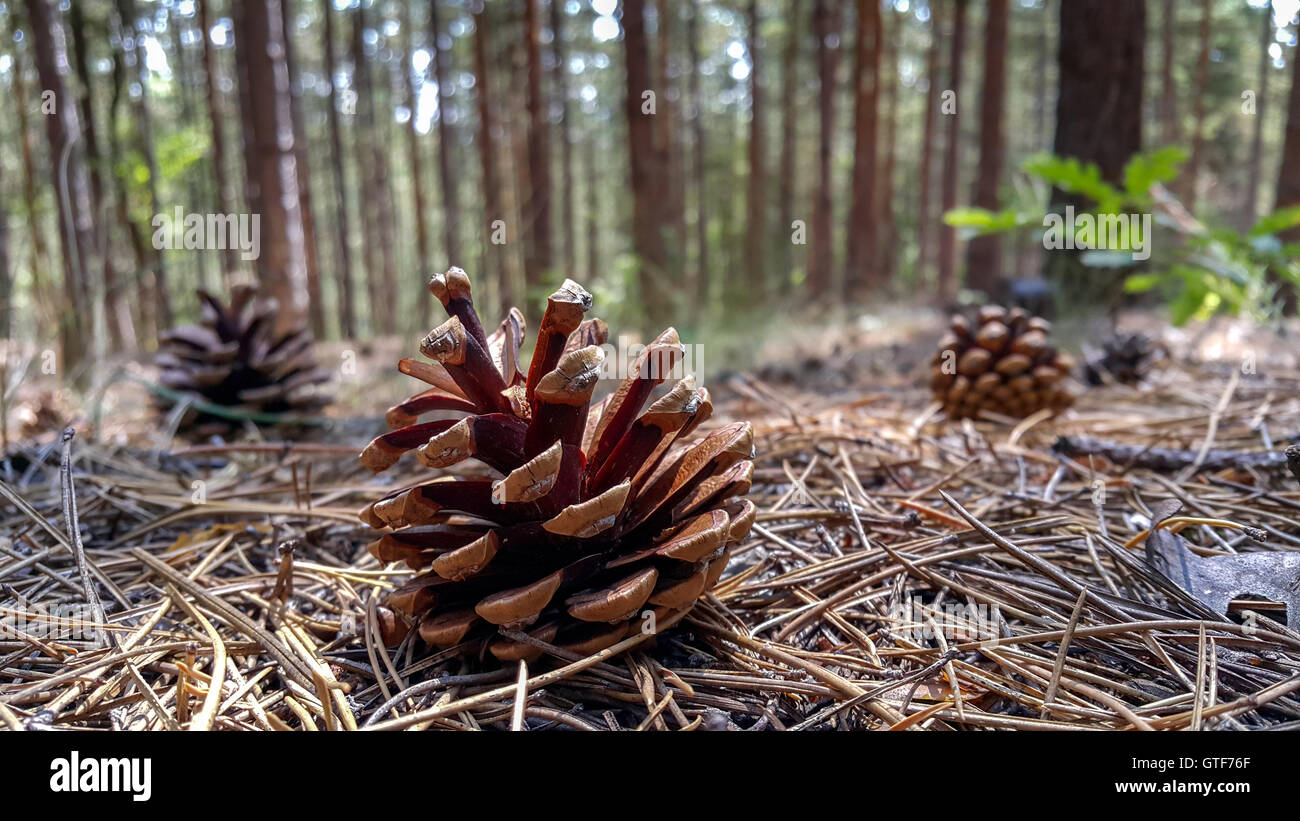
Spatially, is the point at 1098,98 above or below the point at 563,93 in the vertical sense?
below

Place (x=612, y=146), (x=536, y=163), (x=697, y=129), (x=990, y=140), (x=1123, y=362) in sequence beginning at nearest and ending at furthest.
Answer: (x=1123, y=362)
(x=990, y=140)
(x=536, y=163)
(x=697, y=129)
(x=612, y=146)

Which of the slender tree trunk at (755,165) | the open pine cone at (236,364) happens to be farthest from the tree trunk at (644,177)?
the slender tree trunk at (755,165)

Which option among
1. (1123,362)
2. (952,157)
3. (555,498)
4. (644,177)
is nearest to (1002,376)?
(1123,362)

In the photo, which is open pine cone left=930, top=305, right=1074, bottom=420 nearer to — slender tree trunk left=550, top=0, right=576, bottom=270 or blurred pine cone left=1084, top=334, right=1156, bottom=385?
blurred pine cone left=1084, top=334, right=1156, bottom=385

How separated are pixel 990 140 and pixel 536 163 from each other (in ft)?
18.9

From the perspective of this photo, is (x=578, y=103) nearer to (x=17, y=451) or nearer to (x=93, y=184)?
(x=93, y=184)

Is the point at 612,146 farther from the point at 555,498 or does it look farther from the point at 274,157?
the point at 555,498

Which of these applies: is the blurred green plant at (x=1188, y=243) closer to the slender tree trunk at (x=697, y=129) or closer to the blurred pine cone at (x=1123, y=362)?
the blurred pine cone at (x=1123, y=362)

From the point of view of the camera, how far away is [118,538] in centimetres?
167

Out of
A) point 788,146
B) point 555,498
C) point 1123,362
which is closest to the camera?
point 555,498

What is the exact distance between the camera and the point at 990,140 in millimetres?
9562

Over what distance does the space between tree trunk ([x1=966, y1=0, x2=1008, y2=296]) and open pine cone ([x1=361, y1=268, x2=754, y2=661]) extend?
8458 mm

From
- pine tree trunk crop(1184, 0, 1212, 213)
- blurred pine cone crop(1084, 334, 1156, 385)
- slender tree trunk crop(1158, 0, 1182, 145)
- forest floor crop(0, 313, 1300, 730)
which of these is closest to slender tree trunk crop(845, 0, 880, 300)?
pine tree trunk crop(1184, 0, 1212, 213)

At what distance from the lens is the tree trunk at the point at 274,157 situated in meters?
5.40
